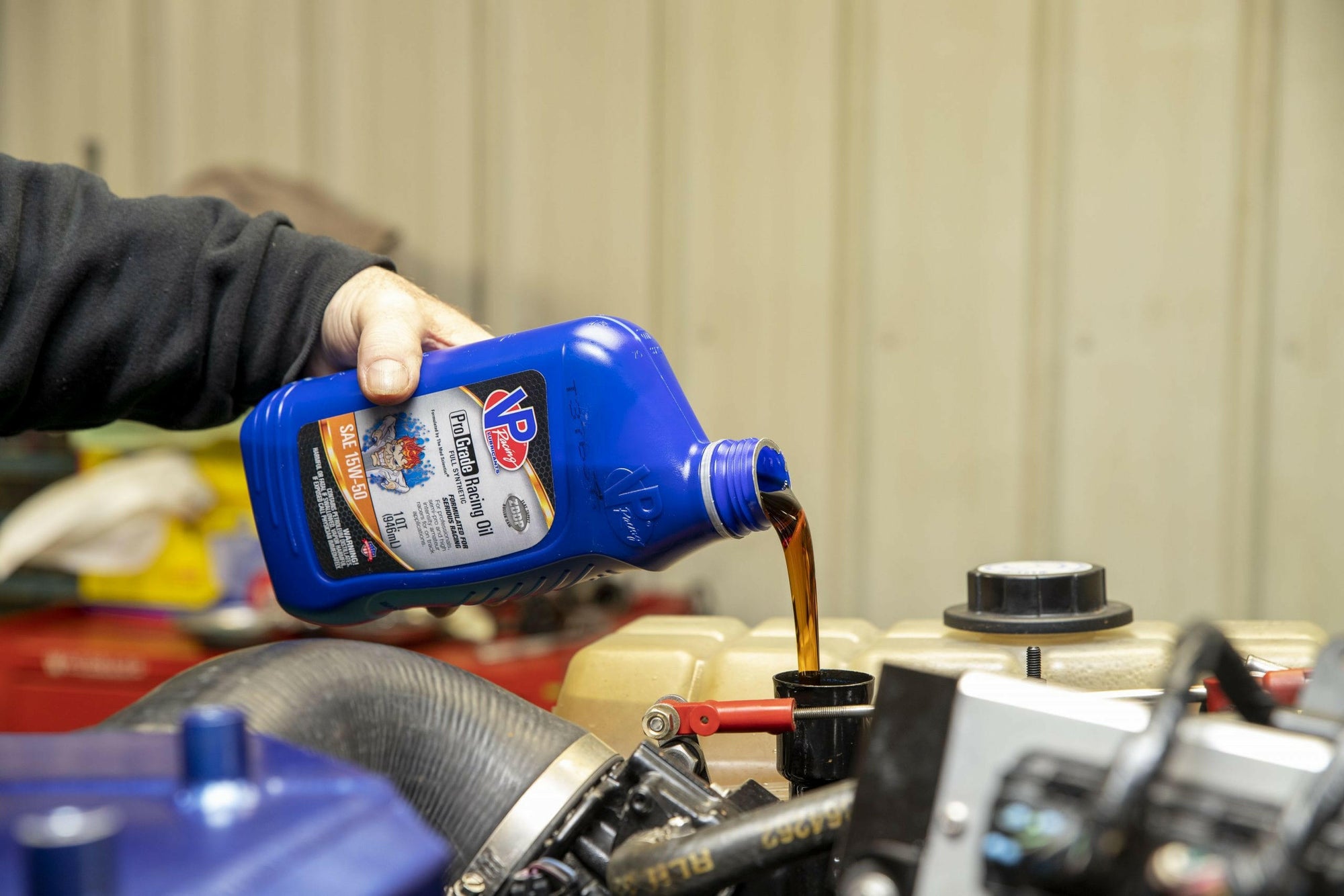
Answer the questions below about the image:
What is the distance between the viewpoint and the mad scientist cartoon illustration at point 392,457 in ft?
2.59

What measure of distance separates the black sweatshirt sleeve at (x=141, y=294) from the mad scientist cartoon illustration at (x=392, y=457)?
141mm

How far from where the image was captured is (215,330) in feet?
2.96

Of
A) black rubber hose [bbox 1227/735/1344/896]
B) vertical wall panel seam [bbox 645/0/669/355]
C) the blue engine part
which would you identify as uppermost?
vertical wall panel seam [bbox 645/0/669/355]

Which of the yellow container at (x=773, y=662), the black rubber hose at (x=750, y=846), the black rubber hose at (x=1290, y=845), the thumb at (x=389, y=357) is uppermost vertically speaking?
the thumb at (x=389, y=357)

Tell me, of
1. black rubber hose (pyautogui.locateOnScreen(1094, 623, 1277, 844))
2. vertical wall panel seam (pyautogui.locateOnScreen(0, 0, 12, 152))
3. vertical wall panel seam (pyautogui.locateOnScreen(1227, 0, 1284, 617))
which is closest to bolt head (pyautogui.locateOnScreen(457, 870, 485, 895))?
black rubber hose (pyautogui.locateOnScreen(1094, 623, 1277, 844))

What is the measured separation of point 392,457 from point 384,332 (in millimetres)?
94

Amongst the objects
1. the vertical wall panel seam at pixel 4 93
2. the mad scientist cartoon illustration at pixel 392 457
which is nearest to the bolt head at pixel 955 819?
the mad scientist cartoon illustration at pixel 392 457

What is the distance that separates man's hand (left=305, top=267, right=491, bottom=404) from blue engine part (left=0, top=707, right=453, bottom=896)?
439mm

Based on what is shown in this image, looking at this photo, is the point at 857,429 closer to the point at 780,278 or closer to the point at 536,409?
the point at 780,278

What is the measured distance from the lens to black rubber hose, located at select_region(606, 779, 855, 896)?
40 centimetres

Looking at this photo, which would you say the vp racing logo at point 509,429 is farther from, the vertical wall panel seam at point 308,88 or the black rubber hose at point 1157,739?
the vertical wall panel seam at point 308,88

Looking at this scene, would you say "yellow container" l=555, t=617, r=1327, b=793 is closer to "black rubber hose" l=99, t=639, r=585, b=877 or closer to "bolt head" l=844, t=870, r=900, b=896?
"black rubber hose" l=99, t=639, r=585, b=877

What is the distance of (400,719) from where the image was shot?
50 centimetres

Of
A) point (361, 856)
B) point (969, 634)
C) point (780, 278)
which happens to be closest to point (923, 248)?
point (780, 278)
